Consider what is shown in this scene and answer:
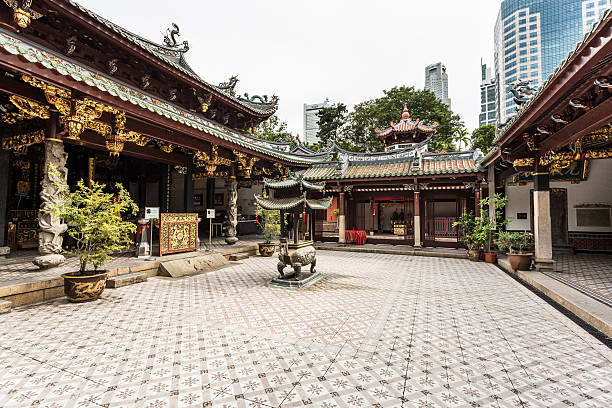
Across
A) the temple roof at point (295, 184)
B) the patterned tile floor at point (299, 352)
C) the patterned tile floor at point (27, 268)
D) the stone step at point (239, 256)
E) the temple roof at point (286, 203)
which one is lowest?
the patterned tile floor at point (299, 352)

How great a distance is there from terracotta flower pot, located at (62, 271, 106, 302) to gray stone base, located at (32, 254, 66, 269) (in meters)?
1.16

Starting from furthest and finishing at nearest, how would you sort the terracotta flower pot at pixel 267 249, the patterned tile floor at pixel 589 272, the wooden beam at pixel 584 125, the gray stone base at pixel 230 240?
the gray stone base at pixel 230 240, the terracotta flower pot at pixel 267 249, the patterned tile floor at pixel 589 272, the wooden beam at pixel 584 125

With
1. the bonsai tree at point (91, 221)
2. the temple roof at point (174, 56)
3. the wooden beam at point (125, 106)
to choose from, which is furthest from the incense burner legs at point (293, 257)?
the temple roof at point (174, 56)

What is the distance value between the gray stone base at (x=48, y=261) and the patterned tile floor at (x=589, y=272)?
A: 10786mm

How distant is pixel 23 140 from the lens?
664 cm

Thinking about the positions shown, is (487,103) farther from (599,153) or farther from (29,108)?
(29,108)

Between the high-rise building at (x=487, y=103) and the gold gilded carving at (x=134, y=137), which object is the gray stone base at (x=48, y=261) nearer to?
the gold gilded carving at (x=134, y=137)

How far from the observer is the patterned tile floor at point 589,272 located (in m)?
5.97

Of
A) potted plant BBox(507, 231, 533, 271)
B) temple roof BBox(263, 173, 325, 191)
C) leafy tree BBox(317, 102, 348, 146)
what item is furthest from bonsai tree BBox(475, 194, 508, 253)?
leafy tree BBox(317, 102, 348, 146)

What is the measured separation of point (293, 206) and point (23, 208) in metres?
9.23

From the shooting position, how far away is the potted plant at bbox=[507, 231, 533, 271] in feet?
25.6

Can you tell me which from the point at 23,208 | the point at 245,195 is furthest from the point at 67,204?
the point at 245,195

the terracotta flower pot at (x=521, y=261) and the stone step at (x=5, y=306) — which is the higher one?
the terracotta flower pot at (x=521, y=261)

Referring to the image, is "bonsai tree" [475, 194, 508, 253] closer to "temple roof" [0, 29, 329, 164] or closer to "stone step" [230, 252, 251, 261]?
"temple roof" [0, 29, 329, 164]
